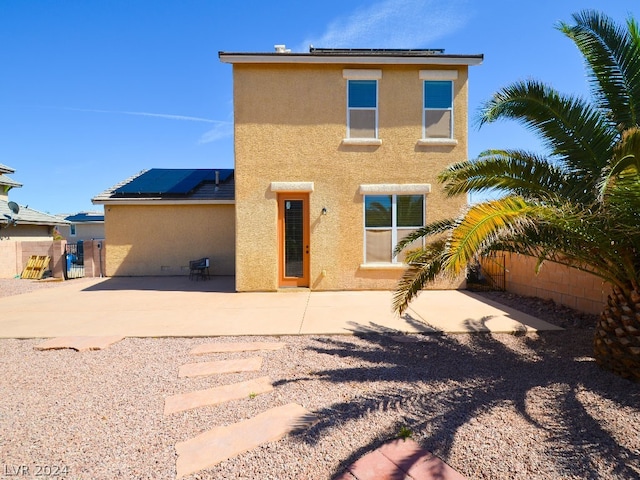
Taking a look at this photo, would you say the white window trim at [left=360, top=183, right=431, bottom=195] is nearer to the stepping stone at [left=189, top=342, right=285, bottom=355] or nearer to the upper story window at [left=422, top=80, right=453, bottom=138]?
the upper story window at [left=422, top=80, right=453, bottom=138]

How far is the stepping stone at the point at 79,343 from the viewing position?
537 cm

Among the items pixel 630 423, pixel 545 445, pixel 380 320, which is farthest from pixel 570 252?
pixel 380 320

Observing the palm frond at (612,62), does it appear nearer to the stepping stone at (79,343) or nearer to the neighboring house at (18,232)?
the stepping stone at (79,343)

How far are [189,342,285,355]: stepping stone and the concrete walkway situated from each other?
54 cm

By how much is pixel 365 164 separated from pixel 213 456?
870 centimetres

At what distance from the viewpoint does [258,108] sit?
32.4 feet

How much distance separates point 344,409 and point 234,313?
468 centimetres

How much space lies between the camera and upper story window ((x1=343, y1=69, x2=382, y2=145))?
9977mm

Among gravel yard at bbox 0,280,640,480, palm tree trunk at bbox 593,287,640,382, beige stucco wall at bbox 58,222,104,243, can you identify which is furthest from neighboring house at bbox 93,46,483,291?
beige stucco wall at bbox 58,222,104,243

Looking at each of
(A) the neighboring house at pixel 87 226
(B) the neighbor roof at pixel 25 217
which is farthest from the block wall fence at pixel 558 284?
(A) the neighboring house at pixel 87 226

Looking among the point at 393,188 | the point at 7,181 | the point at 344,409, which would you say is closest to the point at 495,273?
the point at 393,188

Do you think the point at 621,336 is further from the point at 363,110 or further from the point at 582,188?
the point at 363,110

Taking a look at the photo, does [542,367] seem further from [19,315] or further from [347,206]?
[19,315]

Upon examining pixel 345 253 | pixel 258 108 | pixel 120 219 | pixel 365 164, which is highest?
pixel 258 108
